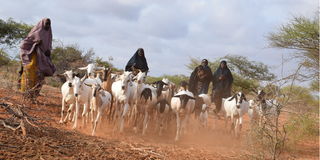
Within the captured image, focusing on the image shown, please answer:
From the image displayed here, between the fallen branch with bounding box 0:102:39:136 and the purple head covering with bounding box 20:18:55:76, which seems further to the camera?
the purple head covering with bounding box 20:18:55:76

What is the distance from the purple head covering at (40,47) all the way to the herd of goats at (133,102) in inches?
50.1

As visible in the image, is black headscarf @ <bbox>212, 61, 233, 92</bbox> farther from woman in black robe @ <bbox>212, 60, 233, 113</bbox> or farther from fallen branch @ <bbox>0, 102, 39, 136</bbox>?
fallen branch @ <bbox>0, 102, 39, 136</bbox>

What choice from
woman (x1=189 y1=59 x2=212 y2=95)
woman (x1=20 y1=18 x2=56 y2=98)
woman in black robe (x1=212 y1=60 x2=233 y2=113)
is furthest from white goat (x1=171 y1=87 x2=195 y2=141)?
woman (x1=20 y1=18 x2=56 y2=98)

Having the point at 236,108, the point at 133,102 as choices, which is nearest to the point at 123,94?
the point at 133,102

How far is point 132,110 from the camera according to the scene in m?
12.7

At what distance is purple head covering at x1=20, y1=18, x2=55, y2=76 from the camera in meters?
12.2

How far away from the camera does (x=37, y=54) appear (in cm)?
1224

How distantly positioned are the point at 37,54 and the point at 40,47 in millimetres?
298

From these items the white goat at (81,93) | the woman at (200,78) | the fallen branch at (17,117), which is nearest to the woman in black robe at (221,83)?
the woman at (200,78)

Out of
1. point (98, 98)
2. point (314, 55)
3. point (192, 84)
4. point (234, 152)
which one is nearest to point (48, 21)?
point (98, 98)

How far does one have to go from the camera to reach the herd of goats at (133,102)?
35.6ft

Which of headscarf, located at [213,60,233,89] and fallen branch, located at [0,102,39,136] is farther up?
headscarf, located at [213,60,233,89]

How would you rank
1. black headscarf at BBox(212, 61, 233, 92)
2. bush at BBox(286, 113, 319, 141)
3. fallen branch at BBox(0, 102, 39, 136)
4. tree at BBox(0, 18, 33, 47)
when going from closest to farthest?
fallen branch at BBox(0, 102, 39, 136) → bush at BBox(286, 113, 319, 141) → black headscarf at BBox(212, 61, 233, 92) → tree at BBox(0, 18, 33, 47)

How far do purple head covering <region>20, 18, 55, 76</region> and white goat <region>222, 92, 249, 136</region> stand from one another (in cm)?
705
